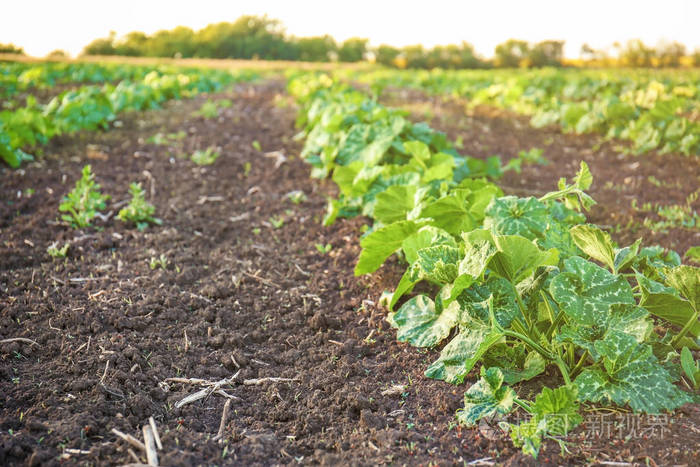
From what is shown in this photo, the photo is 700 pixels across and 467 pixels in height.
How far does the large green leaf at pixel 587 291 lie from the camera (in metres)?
2.10

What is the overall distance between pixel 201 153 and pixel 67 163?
1464 mm

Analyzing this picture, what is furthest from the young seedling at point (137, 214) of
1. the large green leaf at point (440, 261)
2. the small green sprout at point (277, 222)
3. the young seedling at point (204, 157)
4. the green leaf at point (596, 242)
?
the green leaf at point (596, 242)

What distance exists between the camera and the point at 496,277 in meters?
2.43

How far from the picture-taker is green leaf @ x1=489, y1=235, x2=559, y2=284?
2.21 metres

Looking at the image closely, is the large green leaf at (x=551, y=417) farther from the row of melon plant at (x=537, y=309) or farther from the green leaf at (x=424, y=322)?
the green leaf at (x=424, y=322)

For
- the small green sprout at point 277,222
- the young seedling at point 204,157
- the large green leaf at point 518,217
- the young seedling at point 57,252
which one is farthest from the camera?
the young seedling at point 204,157

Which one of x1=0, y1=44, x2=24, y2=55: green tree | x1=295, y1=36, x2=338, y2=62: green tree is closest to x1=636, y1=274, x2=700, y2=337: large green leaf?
x1=0, y1=44, x2=24, y2=55: green tree

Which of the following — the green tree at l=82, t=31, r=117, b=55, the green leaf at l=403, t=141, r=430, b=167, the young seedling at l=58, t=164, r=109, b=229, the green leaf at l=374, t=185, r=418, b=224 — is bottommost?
the young seedling at l=58, t=164, r=109, b=229

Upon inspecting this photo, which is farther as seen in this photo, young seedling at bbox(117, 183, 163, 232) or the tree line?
the tree line

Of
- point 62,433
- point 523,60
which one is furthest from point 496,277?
point 523,60

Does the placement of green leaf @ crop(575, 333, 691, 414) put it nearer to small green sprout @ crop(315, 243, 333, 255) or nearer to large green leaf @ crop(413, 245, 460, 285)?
large green leaf @ crop(413, 245, 460, 285)

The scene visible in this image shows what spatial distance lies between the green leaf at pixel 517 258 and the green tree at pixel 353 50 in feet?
142

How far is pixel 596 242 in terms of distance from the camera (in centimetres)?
233

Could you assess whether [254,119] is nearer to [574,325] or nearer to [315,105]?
[315,105]
